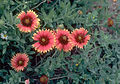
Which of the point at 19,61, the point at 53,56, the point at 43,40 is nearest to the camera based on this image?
the point at 43,40

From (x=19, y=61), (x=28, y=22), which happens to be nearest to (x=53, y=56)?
(x=19, y=61)

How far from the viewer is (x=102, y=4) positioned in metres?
3.23

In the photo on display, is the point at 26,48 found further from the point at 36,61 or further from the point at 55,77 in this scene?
the point at 55,77

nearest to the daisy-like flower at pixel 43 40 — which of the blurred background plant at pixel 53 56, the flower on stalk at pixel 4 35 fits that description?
the blurred background plant at pixel 53 56

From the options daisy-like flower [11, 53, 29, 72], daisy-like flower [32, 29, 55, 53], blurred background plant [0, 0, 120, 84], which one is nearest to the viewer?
daisy-like flower [32, 29, 55, 53]

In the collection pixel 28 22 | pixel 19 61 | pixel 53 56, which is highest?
pixel 28 22

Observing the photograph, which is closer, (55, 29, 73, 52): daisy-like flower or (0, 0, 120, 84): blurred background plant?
(55, 29, 73, 52): daisy-like flower

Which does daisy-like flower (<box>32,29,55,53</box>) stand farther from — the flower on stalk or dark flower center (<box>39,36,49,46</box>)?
the flower on stalk

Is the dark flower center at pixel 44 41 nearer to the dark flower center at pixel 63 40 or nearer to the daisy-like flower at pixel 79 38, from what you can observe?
the dark flower center at pixel 63 40

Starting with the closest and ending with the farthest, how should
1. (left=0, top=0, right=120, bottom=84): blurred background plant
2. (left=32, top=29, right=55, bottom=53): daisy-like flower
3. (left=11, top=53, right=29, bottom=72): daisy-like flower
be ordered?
1. (left=32, top=29, right=55, bottom=53): daisy-like flower
2. (left=11, top=53, right=29, bottom=72): daisy-like flower
3. (left=0, top=0, right=120, bottom=84): blurred background plant

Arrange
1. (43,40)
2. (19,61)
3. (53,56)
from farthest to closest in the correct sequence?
(53,56)
(19,61)
(43,40)

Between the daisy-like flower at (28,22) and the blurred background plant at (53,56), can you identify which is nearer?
the daisy-like flower at (28,22)

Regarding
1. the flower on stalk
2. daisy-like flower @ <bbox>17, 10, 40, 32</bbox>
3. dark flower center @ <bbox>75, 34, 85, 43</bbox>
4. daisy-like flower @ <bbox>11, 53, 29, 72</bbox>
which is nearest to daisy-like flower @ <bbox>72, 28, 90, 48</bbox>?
dark flower center @ <bbox>75, 34, 85, 43</bbox>

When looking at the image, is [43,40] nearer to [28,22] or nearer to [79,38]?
[28,22]
